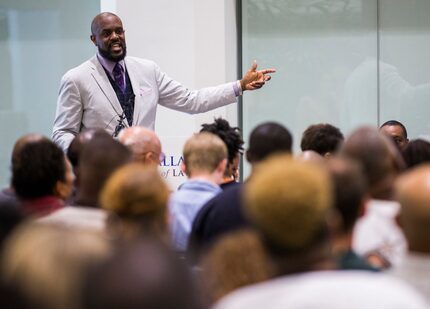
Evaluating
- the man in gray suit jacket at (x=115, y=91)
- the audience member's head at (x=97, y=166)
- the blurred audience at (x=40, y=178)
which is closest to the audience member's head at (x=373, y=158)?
the audience member's head at (x=97, y=166)

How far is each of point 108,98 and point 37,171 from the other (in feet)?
7.71

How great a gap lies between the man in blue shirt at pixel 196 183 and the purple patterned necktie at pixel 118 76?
1931 mm

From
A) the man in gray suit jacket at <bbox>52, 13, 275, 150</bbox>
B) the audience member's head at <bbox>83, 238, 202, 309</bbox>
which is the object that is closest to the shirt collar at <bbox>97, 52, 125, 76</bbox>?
the man in gray suit jacket at <bbox>52, 13, 275, 150</bbox>

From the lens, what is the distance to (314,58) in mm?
8328

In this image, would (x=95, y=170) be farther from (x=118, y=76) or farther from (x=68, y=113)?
(x=118, y=76)

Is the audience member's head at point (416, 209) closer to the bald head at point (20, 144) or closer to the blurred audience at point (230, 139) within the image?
the bald head at point (20, 144)

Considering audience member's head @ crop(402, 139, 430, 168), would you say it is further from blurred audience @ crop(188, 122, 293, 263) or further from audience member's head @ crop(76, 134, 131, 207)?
audience member's head @ crop(76, 134, 131, 207)

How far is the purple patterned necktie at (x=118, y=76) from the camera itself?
6270mm

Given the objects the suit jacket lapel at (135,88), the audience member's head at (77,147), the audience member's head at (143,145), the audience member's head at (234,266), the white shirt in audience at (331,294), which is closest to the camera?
the white shirt in audience at (331,294)

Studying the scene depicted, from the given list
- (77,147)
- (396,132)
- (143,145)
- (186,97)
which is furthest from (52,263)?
(396,132)

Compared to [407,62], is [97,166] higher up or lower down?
lower down

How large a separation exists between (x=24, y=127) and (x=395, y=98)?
3338mm

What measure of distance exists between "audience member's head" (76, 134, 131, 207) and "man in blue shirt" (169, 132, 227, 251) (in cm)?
38

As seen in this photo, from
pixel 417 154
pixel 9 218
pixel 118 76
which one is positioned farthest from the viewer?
pixel 118 76
